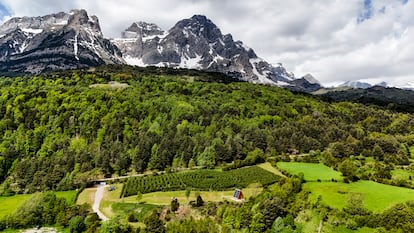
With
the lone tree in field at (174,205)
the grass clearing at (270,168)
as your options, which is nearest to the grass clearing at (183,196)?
the lone tree in field at (174,205)

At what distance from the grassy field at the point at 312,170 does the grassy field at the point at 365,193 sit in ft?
16.2

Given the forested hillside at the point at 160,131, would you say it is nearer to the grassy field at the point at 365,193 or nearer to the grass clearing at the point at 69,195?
the grass clearing at the point at 69,195

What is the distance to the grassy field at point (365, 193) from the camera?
64.1 m

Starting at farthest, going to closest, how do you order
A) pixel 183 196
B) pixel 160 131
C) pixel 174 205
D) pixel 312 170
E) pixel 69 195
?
pixel 160 131 → pixel 312 170 → pixel 69 195 → pixel 183 196 → pixel 174 205

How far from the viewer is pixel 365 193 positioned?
70.3 m

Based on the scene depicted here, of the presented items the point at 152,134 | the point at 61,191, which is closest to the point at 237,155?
the point at 152,134

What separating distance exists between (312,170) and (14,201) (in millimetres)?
75132

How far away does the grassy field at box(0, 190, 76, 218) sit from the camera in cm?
8233

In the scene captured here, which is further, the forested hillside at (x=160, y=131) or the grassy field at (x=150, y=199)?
the forested hillside at (x=160, y=131)

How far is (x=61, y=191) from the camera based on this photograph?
94.9 m

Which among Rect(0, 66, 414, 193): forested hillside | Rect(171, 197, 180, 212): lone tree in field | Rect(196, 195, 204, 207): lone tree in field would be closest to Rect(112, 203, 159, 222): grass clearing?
Rect(171, 197, 180, 212): lone tree in field

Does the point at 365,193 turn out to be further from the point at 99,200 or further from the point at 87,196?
the point at 87,196

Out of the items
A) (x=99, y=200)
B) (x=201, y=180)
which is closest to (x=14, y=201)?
(x=99, y=200)

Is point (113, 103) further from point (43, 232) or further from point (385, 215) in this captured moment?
point (385, 215)
